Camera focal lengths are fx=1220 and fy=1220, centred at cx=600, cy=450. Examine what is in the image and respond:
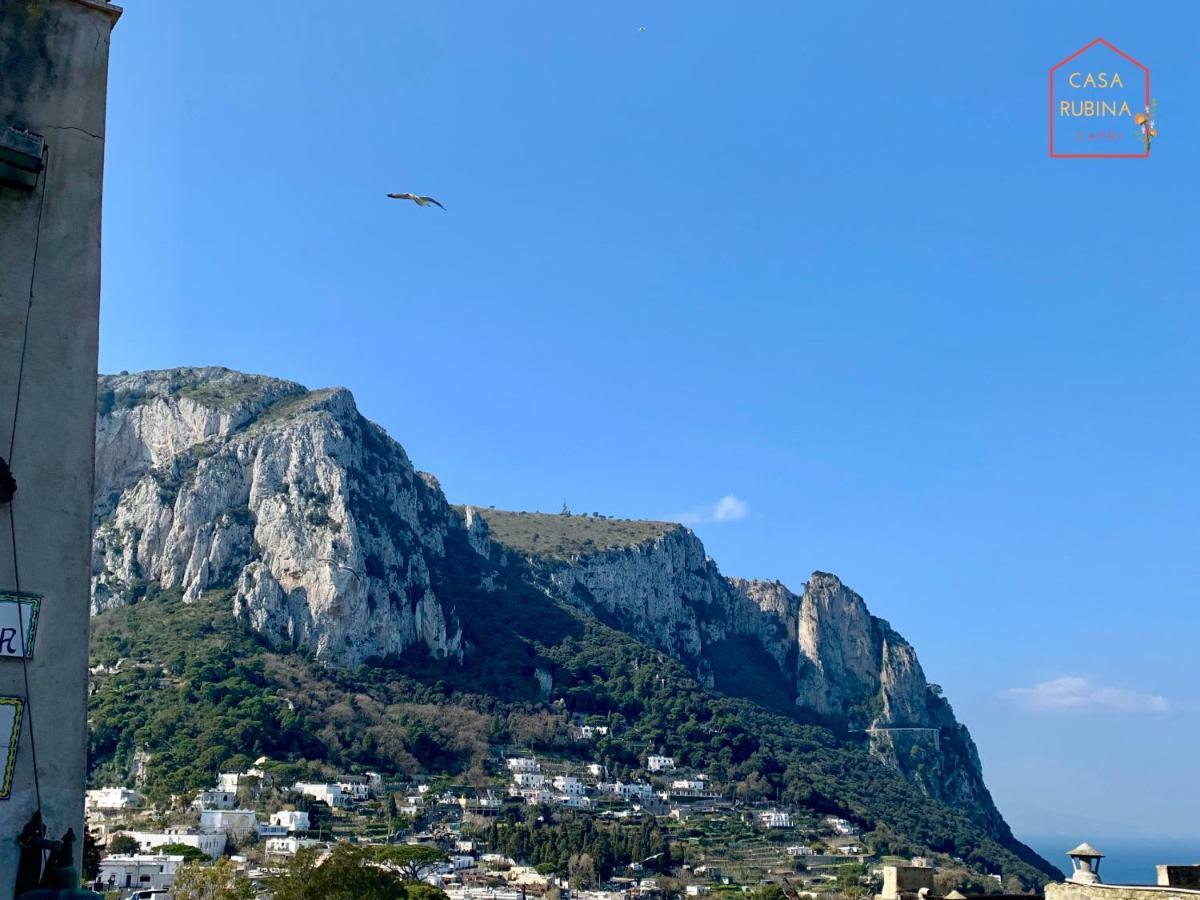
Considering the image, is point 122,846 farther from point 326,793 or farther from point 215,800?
point 326,793

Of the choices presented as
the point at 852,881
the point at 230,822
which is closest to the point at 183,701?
the point at 230,822

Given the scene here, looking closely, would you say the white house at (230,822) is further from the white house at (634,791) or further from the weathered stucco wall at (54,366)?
the weathered stucco wall at (54,366)

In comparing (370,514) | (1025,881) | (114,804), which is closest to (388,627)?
(370,514)

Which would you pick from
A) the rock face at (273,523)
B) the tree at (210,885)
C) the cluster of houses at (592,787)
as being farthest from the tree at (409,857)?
the rock face at (273,523)

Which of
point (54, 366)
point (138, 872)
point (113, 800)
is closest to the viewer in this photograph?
point (54, 366)

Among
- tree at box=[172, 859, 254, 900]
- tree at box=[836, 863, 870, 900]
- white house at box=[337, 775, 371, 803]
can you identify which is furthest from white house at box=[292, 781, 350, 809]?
tree at box=[172, 859, 254, 900]
